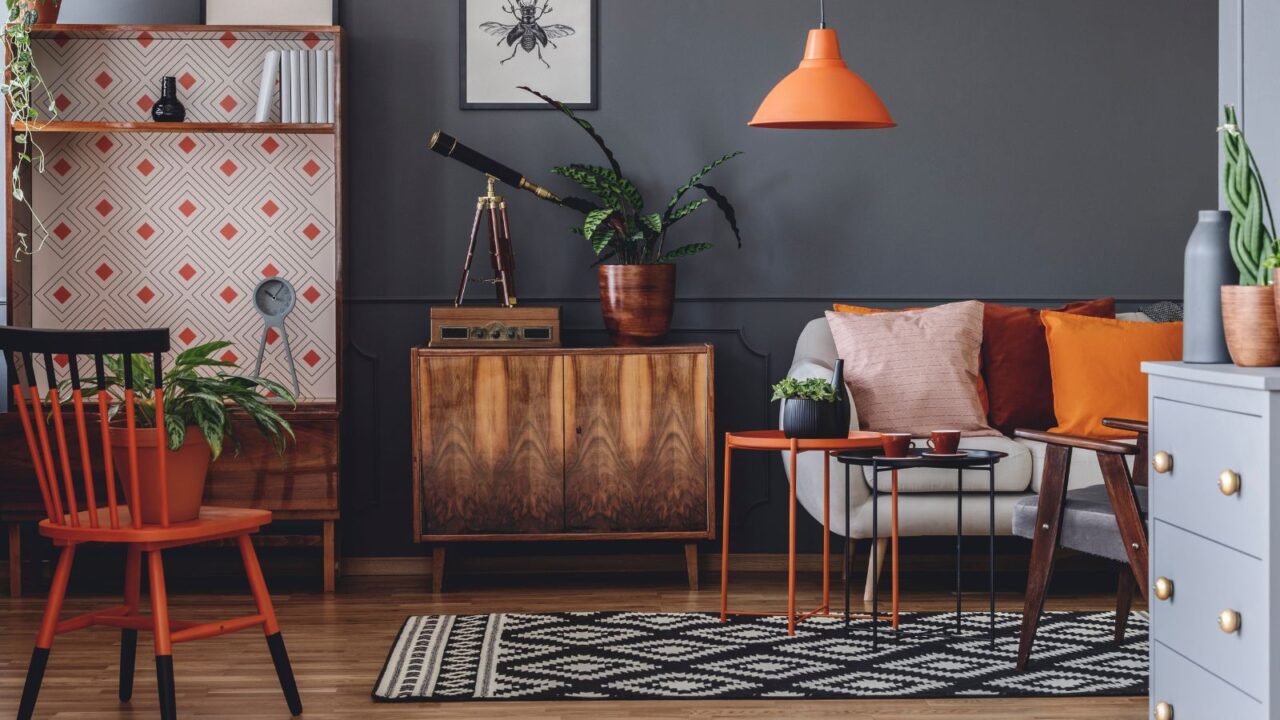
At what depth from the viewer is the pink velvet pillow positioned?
414cm

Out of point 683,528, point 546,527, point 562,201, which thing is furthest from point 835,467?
point 562,201

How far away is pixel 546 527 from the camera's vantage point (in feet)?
13.6

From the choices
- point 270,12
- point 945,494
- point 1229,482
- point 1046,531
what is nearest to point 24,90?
point 270,12

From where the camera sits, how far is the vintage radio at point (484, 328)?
4195 millimetres

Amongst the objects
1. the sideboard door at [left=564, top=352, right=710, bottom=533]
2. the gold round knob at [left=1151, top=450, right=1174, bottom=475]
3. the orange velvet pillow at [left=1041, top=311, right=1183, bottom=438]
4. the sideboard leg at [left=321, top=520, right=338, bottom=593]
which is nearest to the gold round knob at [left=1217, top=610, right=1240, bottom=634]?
the gold round knob at [left=1151, top=450, right=1174, bottom=475]

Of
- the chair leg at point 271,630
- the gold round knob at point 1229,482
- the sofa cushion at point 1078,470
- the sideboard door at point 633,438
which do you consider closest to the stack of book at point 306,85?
the sideboard door at point 633,438

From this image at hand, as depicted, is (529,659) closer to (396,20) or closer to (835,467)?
(835,467)

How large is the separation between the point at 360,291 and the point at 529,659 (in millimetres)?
1800

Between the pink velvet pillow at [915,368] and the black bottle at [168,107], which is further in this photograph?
the black bottle at [168,107]

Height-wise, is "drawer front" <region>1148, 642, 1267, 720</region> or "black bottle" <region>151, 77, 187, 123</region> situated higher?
"black bottle" <region>151, 77, 187, 123</region>

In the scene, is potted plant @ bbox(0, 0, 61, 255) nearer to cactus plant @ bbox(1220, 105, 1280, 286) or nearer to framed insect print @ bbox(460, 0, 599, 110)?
framed insect print @ bbox(460, 0, 599, 110)

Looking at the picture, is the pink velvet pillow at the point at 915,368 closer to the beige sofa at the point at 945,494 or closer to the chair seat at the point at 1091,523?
→ the beige sofa at the point at 945,494

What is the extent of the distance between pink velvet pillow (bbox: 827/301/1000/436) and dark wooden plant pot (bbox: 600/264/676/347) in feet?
1.91

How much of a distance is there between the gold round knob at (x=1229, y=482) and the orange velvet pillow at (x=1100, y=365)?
228 cm
